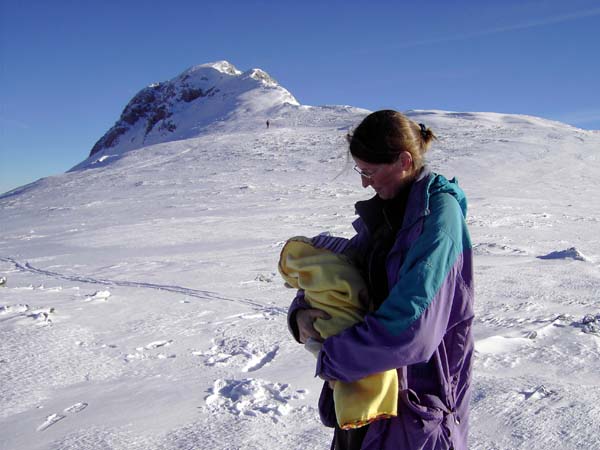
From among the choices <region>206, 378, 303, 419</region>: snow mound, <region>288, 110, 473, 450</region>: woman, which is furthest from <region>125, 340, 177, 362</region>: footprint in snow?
<region>288, 110, 473, 450</region>: woman

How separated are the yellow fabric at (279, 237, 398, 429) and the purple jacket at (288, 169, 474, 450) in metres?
0.05

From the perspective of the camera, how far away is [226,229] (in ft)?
37.9

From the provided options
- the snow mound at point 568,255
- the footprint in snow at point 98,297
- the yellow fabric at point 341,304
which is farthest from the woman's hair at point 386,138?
the snow mound at point 568,255

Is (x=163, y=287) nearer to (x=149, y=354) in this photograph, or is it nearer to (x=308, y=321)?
(x=149, y=354)

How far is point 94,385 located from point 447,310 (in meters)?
3.05

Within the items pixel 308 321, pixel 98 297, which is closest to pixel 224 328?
pixel 98 297

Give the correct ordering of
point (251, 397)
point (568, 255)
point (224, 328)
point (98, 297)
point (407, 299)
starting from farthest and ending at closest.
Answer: point (568, 255) → point (98, 297) → point (224, 328) → point (251, 397) → point (407, 299)

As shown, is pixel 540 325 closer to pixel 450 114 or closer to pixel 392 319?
pixel 392 319

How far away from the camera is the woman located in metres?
1.26

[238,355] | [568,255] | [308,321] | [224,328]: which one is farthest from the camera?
[568,255]

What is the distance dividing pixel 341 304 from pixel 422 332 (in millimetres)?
252

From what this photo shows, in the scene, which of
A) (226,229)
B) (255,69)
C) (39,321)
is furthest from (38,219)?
(255,69)

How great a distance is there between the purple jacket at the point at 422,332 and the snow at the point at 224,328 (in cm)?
58

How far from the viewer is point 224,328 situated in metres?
4.84
